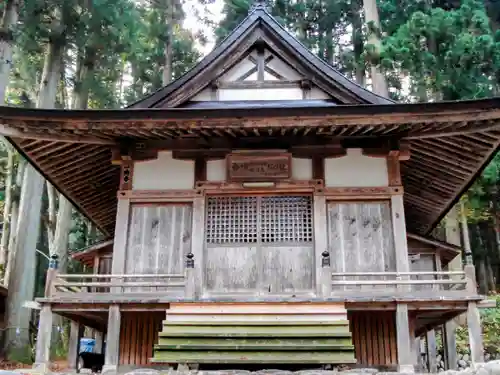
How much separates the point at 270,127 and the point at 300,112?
0.70m

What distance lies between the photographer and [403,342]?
334 inches

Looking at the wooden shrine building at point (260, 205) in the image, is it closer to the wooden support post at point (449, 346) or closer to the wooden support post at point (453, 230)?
the wooden support post at point (449, 346)

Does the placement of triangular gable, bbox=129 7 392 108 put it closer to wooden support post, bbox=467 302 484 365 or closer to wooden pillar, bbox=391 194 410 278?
wooden pillar, bbox=391 194 410 278

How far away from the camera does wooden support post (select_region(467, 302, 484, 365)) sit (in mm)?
8258

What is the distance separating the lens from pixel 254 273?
32.8ft

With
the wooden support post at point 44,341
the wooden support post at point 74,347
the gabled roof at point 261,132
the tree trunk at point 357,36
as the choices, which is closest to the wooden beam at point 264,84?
the gabled roof at point 261,132

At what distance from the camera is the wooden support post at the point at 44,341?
8.66 m

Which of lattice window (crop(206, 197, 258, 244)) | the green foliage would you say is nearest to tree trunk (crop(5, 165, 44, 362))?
lattice window (crop(206, 197, 258, 244))

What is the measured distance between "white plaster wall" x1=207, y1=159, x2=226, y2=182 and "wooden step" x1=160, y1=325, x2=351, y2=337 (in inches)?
123

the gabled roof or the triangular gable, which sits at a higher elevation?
the triangular gable

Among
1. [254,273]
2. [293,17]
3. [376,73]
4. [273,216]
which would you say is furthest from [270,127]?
[293,17]

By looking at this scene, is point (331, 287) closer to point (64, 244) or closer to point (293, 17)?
point (64, 244)

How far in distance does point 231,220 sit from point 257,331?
2584 millimetres

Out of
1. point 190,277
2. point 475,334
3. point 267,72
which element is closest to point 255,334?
point 190,277
